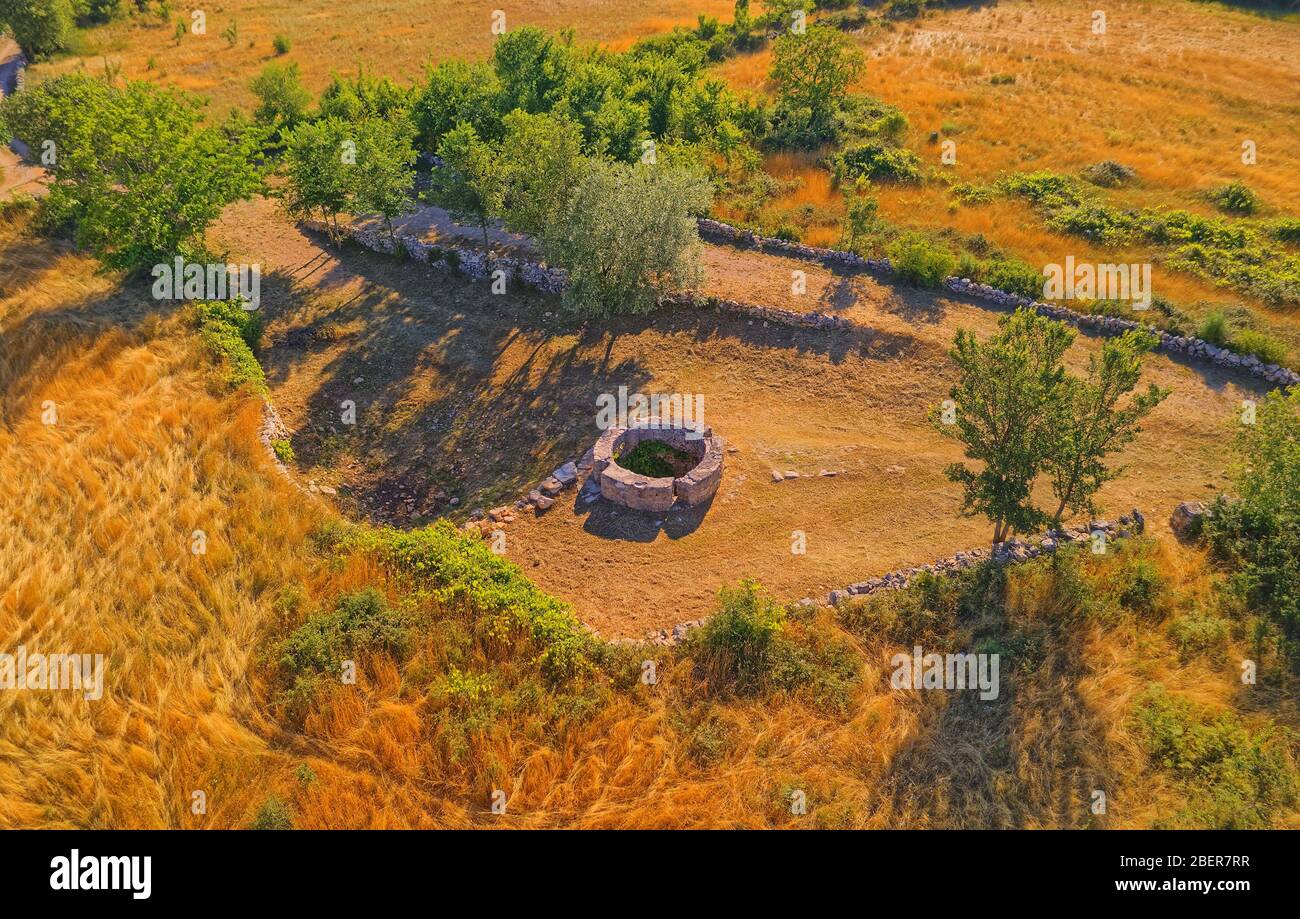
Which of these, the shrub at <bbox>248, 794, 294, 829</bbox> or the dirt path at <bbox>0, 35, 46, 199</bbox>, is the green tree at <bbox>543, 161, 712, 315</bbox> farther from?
the dirt path at <bbox>0, 35, 46, 199</bbox>

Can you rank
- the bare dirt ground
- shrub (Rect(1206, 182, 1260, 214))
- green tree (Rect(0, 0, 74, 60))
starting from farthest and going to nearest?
1. green tree (Rect(0, 0, 74, 60))
2. shrub (Rect(1206, 182, 1260, 214))
3. the bare dirt ground

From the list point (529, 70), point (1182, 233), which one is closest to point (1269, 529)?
point (1182, 233)

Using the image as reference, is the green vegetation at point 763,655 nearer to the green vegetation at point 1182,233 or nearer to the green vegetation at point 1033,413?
the green vegetation at point 1033,413

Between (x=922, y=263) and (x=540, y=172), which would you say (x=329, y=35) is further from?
(x=922, y=263)

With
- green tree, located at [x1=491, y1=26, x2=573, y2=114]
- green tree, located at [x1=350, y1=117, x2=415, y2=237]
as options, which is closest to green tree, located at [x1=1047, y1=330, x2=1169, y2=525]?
green tree, located at [x1=350, y1=117, x2=415, y2=237]

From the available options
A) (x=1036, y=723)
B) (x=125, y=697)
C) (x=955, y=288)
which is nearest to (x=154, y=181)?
(x=125, y=697)

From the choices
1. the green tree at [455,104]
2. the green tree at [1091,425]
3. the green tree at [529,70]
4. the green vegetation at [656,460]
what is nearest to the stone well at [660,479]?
the green vegetation at [656,460]
